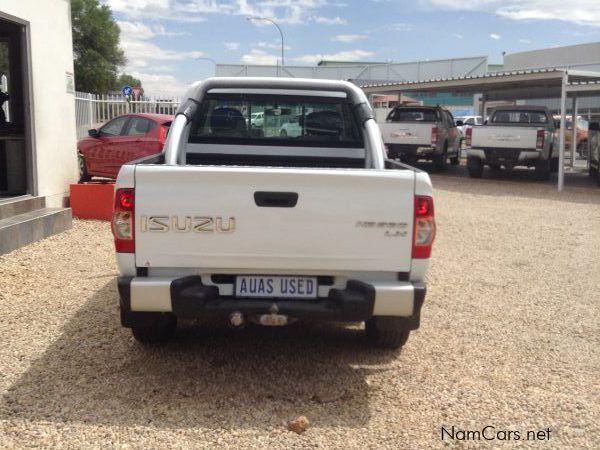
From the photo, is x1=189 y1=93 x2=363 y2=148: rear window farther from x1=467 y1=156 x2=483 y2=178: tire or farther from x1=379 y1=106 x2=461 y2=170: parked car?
x1=467 y1=156 x2=483 y2=178: tire

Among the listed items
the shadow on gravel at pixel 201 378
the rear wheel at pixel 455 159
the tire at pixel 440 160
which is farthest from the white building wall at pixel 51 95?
the rear wheel at pixel 455 159

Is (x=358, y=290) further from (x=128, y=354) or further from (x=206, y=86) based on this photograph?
(x=206, y=86)

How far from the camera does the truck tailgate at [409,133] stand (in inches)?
729

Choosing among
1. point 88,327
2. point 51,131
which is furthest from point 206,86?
point 51,131

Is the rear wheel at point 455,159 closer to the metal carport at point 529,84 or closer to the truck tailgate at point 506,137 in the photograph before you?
the metal carport at point 529,84

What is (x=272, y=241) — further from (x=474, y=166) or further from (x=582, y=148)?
(x=582, y=148)

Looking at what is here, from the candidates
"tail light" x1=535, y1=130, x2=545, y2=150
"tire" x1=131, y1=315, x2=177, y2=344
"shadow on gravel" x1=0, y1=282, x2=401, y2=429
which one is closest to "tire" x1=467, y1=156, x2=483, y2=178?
"tail light" x1=535, y1=130, x2=545, y2=150

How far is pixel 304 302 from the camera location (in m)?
3.85

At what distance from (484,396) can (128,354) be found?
2.38 m

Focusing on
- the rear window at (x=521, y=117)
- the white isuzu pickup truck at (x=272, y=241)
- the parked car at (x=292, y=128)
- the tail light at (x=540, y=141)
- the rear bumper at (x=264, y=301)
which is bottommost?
the rear bumper at (x=264, y=301)

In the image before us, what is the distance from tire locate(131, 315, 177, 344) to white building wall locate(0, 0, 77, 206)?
17.0 ft

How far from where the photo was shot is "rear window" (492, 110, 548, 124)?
60.0 feet

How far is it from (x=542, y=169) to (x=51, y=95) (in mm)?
13281

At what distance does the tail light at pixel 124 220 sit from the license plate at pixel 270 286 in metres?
0.65
